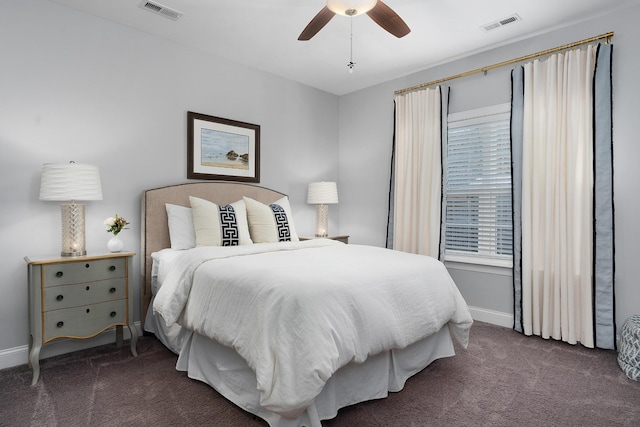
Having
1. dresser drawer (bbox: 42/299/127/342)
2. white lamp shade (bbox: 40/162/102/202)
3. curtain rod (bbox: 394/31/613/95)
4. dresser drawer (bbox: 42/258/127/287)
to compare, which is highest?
curtain rod (bbox: 394/31/613/95)

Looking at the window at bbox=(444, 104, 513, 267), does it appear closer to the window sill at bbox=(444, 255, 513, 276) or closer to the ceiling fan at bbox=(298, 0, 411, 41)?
the window sill at bbox=(444, 255, 513, 276)

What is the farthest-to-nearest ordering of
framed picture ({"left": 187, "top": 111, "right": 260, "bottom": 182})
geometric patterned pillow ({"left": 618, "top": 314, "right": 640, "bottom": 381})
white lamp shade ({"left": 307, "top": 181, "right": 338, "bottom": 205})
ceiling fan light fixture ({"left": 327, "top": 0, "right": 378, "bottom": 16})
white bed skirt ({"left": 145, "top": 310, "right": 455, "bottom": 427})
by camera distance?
1. white lamp shade ({"left": 307, "top": 181, "right": 338, "bottom": 205})
2. framed picture ({"left": 187, "top": 111, "right": 260, "bottom": 182})
3. geometric patterned pillow ({"left": 618, "top": 314, "right": 640, "bottom": 381})
4. ceiling fan light fixture ({"left": 327, "top": 0, "right": 378, "bottom": 16})
5. white bed skirt ({"left": 145, "top": 310, "right": 455, "bottom": 427})

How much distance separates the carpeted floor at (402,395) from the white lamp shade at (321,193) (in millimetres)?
2269

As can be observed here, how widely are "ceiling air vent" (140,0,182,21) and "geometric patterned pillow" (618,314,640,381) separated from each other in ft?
13.3

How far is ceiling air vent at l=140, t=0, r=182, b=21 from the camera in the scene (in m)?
2.81

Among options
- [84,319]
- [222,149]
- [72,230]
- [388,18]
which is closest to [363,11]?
→ [388,18]

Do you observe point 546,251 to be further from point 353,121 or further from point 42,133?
point 42,133

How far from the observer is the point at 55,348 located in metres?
2.75

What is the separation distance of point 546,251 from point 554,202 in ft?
1.40

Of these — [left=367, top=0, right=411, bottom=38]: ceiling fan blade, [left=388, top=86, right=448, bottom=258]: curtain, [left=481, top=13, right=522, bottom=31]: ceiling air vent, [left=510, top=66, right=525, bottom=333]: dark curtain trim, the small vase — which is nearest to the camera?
[left=367, top=0, right=411, bottom=38]: ceiling fan blade

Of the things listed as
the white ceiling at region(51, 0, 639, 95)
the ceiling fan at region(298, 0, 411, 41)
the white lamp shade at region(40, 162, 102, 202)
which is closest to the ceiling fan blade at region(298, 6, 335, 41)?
the ceiling fan at region(298, 0, 411, 41)

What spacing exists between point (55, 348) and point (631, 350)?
13.4 ft

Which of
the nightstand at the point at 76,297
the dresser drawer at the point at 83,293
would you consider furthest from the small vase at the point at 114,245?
the dresser drawer at the point at 83,293

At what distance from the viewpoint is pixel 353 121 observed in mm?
4902
